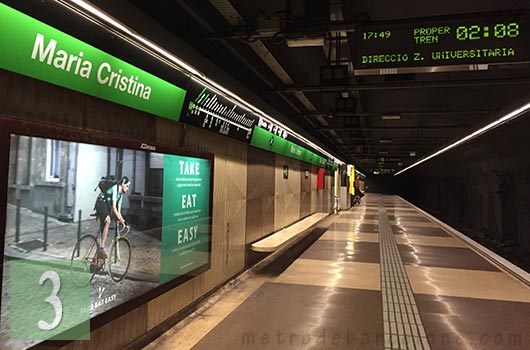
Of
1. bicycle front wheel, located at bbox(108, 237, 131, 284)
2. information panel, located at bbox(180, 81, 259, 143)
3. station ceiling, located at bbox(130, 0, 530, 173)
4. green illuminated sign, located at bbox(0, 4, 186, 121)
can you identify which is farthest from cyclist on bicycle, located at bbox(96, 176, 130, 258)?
station ceiling, located at bbox(130, 0, 530, 173)

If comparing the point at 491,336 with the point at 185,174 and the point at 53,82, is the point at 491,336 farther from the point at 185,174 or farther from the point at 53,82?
the point at 53,82

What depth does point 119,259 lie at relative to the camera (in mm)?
2834

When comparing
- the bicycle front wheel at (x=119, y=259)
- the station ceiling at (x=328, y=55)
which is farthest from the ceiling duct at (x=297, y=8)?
the bicycle front wheel at (x=119, y=259)

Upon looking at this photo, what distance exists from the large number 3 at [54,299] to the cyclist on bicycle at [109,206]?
409mm

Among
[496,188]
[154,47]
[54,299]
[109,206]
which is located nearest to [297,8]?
[154,47]

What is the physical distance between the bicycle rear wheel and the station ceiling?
7.77 feet

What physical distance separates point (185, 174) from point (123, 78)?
4.28ft

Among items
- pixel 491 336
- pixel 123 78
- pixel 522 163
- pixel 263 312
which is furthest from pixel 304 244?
pixel 522 163

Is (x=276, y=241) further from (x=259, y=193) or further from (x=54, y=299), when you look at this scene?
(x=54, y=299)

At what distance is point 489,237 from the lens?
561 inches

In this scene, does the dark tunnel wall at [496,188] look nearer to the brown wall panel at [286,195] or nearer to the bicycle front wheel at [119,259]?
the brown wall panel at [286,195]

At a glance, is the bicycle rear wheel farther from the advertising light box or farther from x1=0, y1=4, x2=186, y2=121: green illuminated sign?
x1=0, y1=4, x2=186, y2=121: green illuminated sign

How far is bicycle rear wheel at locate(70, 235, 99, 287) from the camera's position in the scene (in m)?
2.38

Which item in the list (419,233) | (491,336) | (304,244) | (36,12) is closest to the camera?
(36,12)
